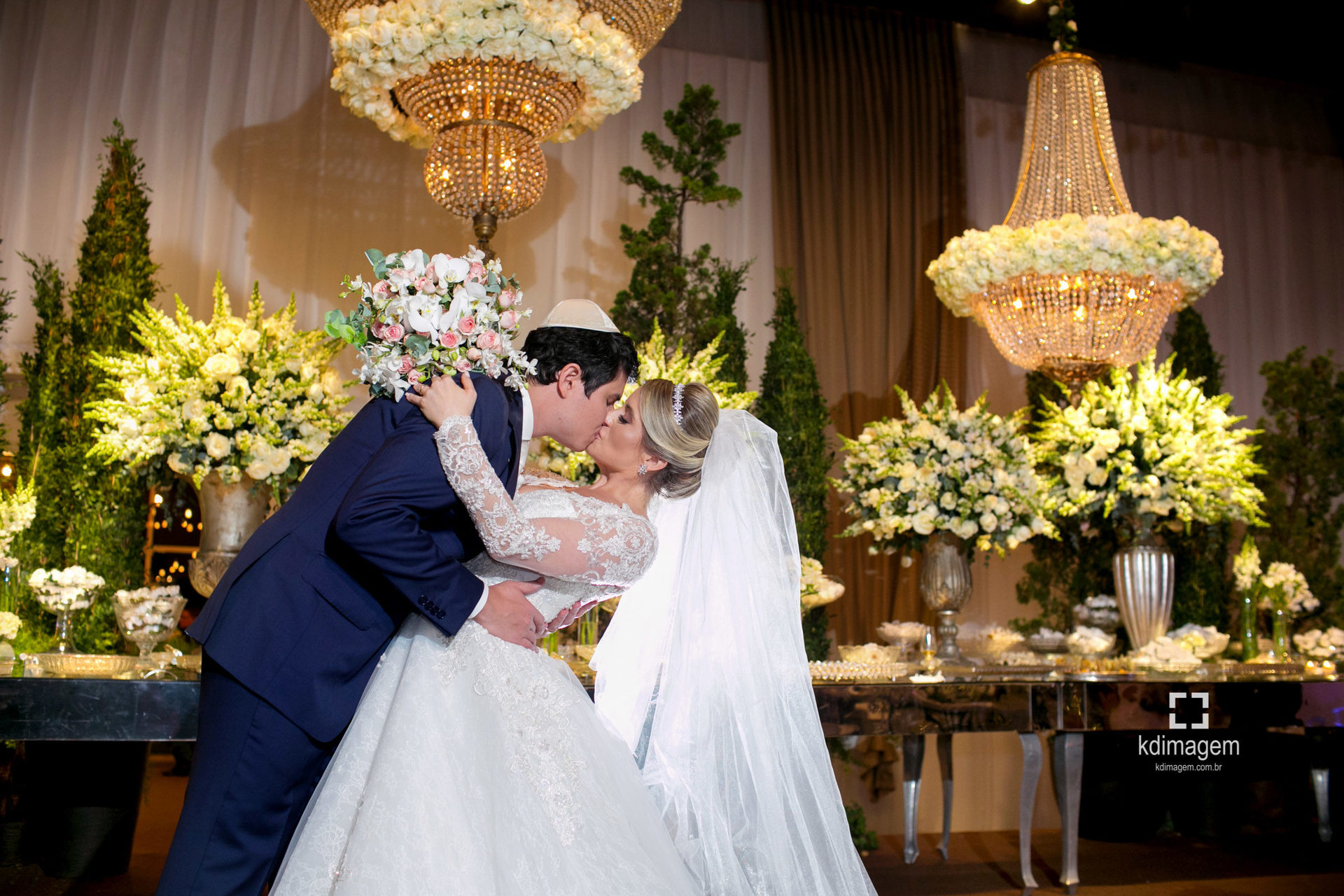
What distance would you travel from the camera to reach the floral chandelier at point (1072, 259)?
4.47 m

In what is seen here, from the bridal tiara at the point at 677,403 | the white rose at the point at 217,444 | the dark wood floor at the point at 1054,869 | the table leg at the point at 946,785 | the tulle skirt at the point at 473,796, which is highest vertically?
the bridal tiara at the point at 677,403

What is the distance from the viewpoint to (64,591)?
12.2ft

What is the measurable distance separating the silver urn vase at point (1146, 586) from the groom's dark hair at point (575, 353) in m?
3.36

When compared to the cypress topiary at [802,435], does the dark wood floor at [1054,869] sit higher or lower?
lower

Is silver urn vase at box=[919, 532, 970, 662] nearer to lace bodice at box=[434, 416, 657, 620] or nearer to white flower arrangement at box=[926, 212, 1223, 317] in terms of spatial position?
white flower arrangement at box=[926, 212, 1223, 317]

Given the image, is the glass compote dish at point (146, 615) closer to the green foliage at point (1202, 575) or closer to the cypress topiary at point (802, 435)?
the cypress topiary at point (802, 435)

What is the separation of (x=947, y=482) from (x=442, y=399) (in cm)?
290

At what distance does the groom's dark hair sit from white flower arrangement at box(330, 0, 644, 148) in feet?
4.46

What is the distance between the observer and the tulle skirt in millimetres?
2109

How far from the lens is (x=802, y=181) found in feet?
22.5

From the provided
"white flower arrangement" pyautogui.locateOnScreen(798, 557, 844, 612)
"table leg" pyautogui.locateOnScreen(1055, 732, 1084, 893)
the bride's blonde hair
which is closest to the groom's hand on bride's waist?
the bride's blonde hair

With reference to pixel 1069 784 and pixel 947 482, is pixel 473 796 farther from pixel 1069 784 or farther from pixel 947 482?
pixel 947 482

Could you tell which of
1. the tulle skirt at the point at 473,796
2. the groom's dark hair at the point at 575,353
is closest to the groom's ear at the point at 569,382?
the groom's dark hair at the point at 575,353

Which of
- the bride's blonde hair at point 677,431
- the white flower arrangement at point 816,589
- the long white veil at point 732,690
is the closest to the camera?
the long white veil at point 732,690
